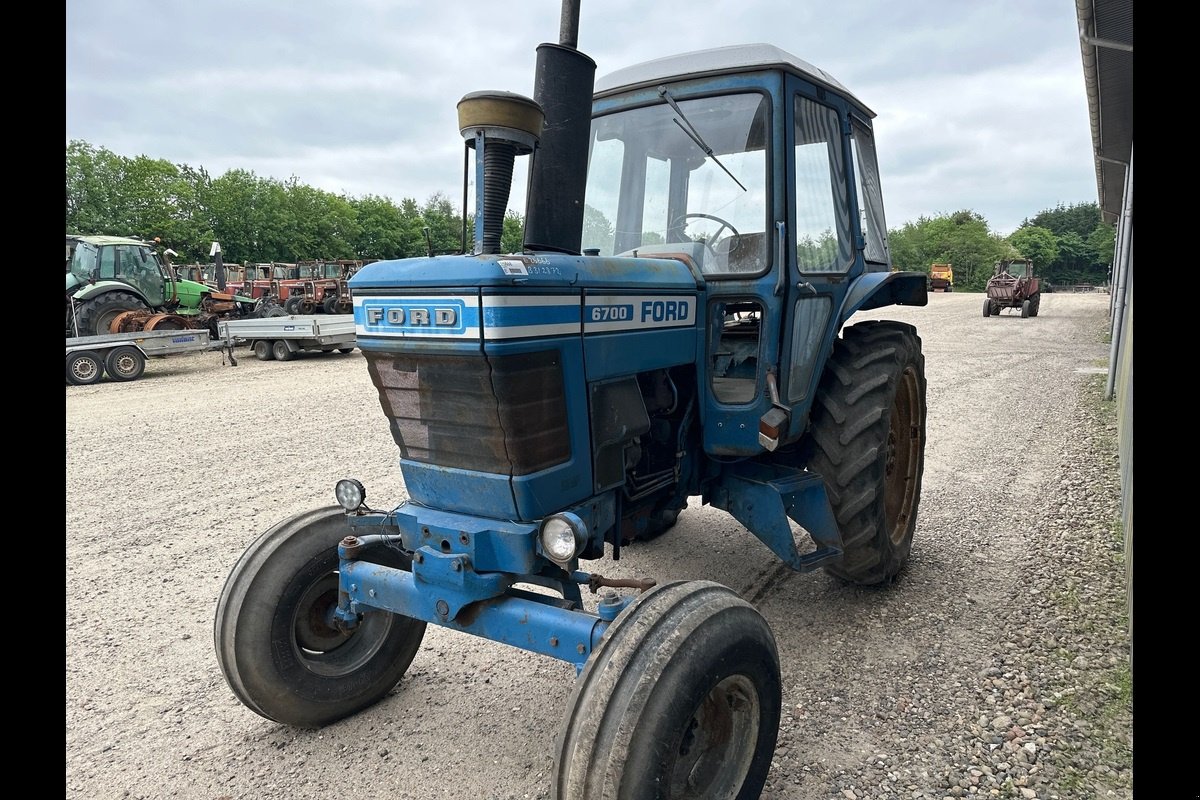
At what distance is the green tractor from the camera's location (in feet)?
44.0

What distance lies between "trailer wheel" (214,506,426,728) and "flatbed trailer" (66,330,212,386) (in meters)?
10.7

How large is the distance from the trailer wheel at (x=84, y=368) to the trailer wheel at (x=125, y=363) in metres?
0.13

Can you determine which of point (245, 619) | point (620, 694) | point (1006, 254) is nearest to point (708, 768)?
point (620, 694)

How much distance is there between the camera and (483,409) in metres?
2.32

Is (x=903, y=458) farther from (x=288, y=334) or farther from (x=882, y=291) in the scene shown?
(x=288, y=334)

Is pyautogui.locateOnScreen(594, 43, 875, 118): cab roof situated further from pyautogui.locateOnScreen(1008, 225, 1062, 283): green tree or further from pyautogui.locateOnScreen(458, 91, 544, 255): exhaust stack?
pyautogui.locateOnScreen(1008, 225, 1062, 283): green tree

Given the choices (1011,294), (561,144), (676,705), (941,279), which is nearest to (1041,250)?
(941,279)

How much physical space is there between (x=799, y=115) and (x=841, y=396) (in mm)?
1229

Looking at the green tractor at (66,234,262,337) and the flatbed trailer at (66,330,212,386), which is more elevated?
the green tractor at (66,234,262,337)

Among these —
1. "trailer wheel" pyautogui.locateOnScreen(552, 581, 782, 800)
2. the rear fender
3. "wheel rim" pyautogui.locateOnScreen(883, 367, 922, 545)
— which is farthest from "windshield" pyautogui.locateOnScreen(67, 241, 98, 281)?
"trailer wheel" pyautogui.locateOnScreen(552, 581, 782, 800)

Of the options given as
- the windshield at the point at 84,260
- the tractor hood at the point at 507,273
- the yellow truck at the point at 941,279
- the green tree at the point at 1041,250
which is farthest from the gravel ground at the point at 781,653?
the green tree at the point at 1041,250

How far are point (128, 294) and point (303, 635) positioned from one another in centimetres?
1411

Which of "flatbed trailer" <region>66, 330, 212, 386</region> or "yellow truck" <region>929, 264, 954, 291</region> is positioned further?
"yellow truck" <region>929, 264, 954, 291</region>

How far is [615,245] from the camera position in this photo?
11.3 feet
